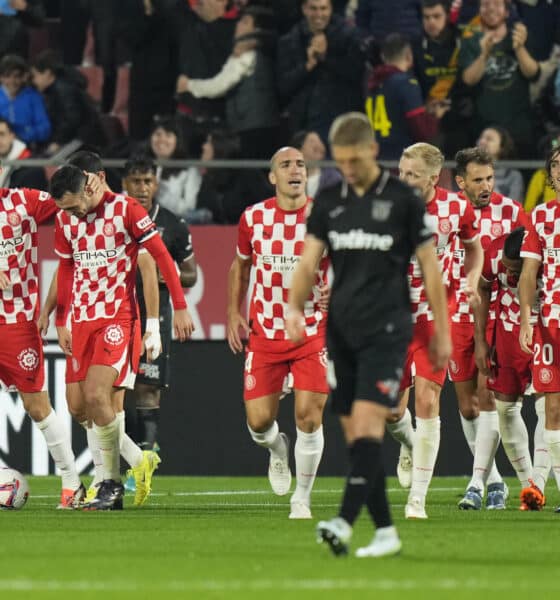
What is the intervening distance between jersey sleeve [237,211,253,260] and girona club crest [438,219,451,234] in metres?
1.25

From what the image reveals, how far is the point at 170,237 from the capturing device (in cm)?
1323

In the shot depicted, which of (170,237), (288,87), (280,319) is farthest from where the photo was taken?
(288,87)

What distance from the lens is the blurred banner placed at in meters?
15.2

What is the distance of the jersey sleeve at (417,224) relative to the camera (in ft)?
25.5

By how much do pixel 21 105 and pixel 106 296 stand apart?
6.51m

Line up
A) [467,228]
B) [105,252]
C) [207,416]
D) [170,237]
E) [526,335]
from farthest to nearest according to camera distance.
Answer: [207,416]
[170,237]
[105,252]
[467,228]
[526,335]

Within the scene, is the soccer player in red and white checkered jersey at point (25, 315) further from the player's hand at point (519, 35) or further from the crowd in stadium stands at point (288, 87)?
the player's hand at point (519, 35)

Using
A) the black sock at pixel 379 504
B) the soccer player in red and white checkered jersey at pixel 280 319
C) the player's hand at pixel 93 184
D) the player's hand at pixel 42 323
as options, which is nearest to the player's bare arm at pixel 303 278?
the black sock at pixel 379 504

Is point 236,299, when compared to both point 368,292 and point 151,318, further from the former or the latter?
point 368,292

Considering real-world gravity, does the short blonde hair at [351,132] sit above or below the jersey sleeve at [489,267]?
above

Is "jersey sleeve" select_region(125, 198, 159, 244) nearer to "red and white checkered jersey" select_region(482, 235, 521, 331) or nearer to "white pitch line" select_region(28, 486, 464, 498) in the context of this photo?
"red and white checkered jersey" select_region(482, 235, 521, 331)

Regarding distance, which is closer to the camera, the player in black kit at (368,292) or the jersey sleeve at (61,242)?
the player in black kit at (368,292)

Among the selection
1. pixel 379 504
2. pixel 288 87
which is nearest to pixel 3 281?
pixel 379 504

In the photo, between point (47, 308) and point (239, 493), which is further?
point (239, 493)
